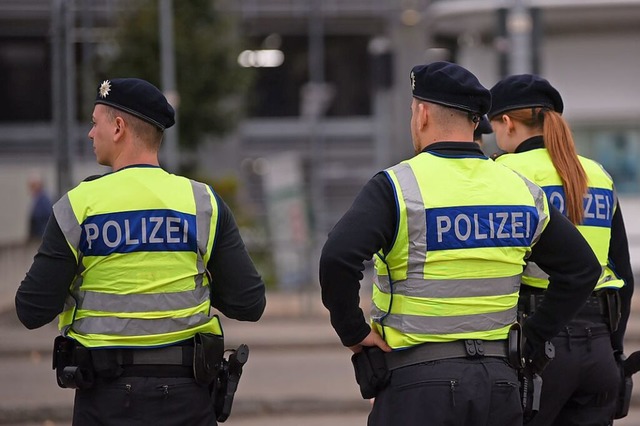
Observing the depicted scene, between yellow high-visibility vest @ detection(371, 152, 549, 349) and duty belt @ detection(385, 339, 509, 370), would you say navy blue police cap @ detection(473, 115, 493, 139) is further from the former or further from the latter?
duty belt @ detection(385, 339, 509, 370)

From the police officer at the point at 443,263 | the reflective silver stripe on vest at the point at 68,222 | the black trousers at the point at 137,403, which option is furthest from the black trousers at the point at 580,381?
the reflective silver stripe on vest at the point at 68,222

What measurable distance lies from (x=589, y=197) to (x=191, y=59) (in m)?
21.0

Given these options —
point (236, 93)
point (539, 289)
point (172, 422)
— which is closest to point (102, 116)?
point (172, 422)

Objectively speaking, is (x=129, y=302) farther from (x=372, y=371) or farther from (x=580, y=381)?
(x=580, y=381)

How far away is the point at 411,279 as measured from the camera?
3.89m

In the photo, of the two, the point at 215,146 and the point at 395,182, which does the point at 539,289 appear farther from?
the point at 215,146

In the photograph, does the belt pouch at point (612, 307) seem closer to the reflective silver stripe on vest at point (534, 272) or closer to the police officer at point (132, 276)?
the reflective silver stripe on vest at point (534, 272)

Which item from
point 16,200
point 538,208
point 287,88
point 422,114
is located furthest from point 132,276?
point 287,88

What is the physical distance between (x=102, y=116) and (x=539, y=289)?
1.78 metres

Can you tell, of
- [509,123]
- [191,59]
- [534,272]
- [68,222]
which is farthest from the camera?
[191,59]

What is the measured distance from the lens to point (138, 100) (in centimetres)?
416

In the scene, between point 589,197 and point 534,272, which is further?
point 589,197

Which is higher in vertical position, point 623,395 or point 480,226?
point 480,226

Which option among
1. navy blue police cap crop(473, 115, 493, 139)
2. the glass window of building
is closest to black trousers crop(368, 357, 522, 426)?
navy blue police cap crop(473, 115, 493, 139)
